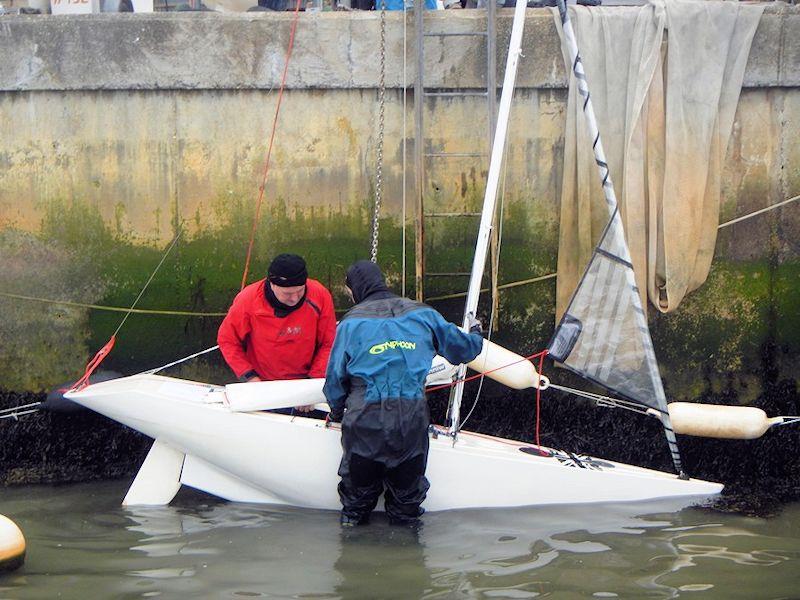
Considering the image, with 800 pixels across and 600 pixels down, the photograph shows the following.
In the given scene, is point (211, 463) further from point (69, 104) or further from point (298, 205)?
point (69, 104)

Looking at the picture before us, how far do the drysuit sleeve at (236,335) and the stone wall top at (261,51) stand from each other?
1.54 m

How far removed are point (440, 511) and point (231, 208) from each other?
2.33 meters

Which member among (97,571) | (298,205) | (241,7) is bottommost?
(97,571)

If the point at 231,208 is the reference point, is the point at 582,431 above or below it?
below

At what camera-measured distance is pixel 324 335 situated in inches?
260

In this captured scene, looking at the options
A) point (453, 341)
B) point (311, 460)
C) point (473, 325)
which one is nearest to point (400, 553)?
point (311, 460)

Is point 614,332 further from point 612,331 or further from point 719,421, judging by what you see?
point 719,421

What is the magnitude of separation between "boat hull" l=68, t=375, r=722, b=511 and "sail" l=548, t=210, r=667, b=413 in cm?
50

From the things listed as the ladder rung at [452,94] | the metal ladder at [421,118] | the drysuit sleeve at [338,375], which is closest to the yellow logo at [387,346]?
the drysuit sleeve at [338,375]

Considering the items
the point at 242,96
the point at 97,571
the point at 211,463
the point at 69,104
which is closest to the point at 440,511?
the point at 211,463

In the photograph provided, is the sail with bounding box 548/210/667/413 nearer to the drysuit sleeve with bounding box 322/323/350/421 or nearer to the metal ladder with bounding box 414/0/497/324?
the metal ladder with bounding box 414/0/497/324

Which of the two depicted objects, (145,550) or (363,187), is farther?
(363,187)

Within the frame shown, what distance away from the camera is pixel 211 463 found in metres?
6.41

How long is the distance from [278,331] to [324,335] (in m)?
0.27
